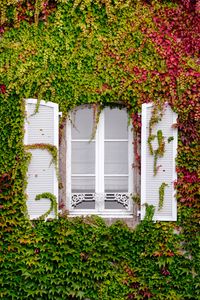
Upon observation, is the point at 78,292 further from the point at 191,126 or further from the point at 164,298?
the point at 191,126

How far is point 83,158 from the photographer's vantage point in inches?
417

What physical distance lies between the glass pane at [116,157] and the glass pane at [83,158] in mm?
190

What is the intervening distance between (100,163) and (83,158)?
23 cm

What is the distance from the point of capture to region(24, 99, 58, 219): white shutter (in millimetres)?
10227

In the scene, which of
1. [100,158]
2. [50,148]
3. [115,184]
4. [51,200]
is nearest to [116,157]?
[100,158]

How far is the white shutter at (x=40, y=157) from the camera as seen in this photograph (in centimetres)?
1023

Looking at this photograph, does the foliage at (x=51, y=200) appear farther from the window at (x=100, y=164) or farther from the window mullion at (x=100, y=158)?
the window mullion at (x=100, y=158)

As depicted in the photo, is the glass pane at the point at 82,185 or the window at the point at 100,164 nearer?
the window at the point at 100,164

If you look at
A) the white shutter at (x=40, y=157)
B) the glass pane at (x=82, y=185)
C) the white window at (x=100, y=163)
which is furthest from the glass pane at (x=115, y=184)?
the white shutter at (x=40, y=157)

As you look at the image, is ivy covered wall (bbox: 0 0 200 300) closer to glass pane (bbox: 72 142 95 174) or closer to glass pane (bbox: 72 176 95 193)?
glass pane (bbox: 72 176 95 193)

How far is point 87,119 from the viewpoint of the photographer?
10602 millimetres

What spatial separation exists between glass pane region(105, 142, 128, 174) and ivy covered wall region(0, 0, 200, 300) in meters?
0.60

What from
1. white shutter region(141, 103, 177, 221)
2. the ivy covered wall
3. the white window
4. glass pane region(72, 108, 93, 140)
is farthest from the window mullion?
white shutter region(141, 103, 177, 221)

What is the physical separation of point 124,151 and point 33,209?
138cm
